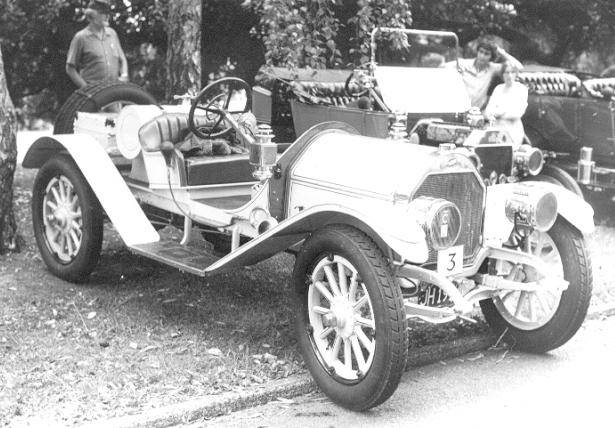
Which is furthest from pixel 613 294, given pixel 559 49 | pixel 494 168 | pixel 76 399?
pixel 559 49

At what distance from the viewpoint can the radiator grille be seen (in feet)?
15.5

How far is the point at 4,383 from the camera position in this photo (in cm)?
456

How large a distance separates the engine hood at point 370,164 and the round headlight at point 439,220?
121 mm

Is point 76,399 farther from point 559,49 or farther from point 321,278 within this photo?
point 559,49

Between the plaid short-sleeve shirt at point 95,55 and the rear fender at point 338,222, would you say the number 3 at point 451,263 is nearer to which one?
the rear fender at point 338,222

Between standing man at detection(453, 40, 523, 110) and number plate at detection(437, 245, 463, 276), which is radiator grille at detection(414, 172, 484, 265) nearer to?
number plate at detection(437, 245, 463, 276)

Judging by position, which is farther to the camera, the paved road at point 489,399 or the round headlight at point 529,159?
the round headlight at point 529,159

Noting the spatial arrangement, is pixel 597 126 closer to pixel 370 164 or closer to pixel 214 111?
pixel 214 111

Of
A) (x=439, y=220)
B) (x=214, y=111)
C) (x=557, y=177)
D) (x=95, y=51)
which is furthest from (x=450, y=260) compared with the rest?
(x=95, y=51)

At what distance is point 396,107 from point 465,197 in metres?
2.52

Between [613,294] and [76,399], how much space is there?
14.1 feet

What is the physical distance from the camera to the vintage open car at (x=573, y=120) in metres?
9.68

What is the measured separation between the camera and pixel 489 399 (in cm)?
466

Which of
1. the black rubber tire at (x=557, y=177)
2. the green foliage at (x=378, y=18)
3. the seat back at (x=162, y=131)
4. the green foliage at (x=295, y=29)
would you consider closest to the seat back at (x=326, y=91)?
the green foliage at (x=295, y=29)
